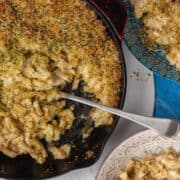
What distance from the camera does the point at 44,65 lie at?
4.93ft

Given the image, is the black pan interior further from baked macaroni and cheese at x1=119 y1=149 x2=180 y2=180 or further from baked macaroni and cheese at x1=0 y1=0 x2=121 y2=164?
baked macaroni and cheese at x1=119 y1=149 x2=180 y2=180

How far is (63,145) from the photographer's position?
5.34 ft

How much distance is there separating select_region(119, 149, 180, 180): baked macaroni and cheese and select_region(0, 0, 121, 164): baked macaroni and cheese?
0.56 ft

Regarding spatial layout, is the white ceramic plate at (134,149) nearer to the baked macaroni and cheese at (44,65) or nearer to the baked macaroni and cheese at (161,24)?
the baked macaroni and cheese at (44,65)

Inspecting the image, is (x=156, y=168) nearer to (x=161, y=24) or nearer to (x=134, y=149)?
(x=134, y=149)

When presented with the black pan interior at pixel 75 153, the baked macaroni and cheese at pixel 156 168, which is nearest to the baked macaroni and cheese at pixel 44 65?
the black pan interior at pixel 75 153

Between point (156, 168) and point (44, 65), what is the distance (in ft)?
1.62

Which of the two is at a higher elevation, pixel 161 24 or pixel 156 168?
pixel 161 24

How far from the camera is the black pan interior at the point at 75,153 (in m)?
1.53

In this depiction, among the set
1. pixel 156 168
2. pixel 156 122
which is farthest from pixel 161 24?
pixel 156 168

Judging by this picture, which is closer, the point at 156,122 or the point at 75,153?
the point at 156,122

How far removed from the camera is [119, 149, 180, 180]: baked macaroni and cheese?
1605mm

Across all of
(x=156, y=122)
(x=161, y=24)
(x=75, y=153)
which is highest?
(x=161, y=24)

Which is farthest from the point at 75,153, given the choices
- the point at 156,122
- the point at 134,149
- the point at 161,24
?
the point at 161,24
